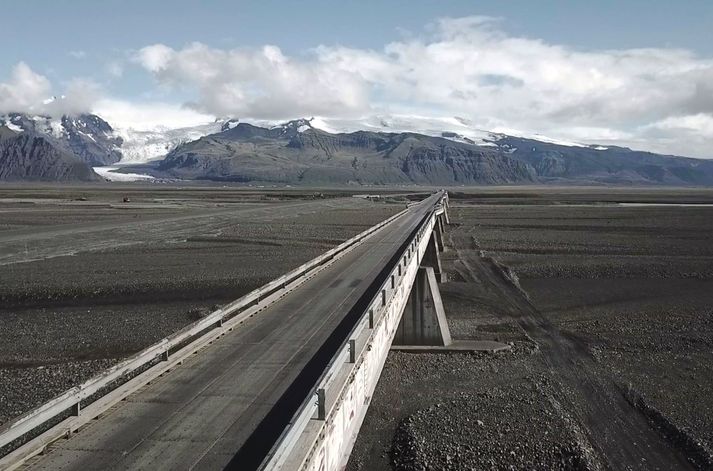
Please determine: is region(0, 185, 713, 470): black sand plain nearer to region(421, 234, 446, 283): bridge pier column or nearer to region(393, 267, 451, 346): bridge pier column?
region(393, 267, 451, 346): bridge pier column

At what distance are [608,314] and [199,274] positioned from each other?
80.8 ft

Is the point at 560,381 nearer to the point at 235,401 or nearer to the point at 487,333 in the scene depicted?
the point at 487,333

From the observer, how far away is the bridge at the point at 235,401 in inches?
325

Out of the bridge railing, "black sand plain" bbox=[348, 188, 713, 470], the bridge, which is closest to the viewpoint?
the bridge railing

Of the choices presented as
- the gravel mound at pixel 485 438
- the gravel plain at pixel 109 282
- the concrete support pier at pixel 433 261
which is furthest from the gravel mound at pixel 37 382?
the concrete support pier at pixel 433 261

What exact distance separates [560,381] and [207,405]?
45.8 ft

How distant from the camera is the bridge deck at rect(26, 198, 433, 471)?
8.54 meters

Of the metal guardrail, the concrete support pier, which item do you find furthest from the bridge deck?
the concrete support pier

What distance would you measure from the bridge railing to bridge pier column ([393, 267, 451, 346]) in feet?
29.4

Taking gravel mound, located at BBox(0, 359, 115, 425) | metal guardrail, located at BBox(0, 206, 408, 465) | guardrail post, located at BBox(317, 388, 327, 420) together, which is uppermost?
guardrail post, located at BBox(317, 388, 327, 420)

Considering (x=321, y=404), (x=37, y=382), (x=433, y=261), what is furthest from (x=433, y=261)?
(x=321, y=404)

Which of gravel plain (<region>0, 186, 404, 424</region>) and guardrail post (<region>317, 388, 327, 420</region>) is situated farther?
gravel plain (<region>0, 186, 404, 424</region>)

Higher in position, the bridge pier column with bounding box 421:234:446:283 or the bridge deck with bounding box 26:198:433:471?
the bridge deck with bounding box 26:198:433:471

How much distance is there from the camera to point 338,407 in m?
8.81
